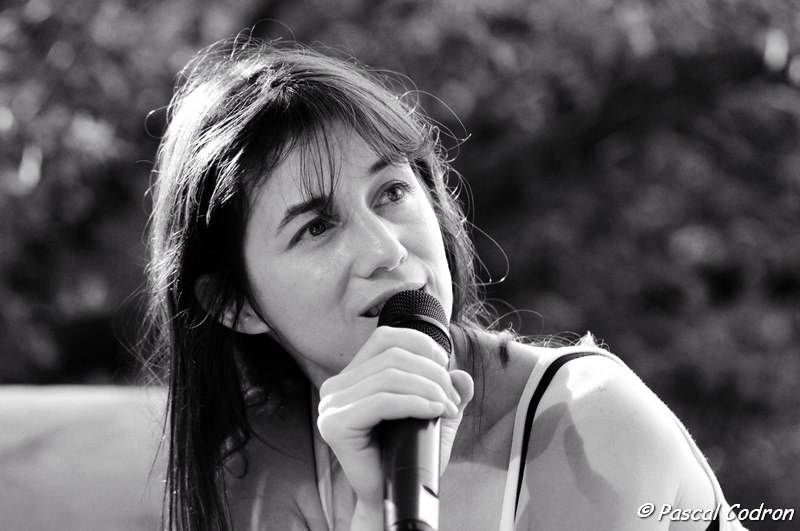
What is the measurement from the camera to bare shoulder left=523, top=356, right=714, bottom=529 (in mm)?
1415

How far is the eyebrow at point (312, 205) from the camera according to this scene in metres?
1.57

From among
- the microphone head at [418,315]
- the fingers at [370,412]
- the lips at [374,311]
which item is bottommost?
the fingers at [370,412]

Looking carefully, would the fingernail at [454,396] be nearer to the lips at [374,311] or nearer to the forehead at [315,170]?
the lips at [374,311]

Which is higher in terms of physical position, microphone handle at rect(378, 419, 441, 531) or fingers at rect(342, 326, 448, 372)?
fingers at rect(342, 326, 448, 372)

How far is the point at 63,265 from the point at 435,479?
10.1 ft

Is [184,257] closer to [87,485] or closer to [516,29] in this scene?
[87,485]

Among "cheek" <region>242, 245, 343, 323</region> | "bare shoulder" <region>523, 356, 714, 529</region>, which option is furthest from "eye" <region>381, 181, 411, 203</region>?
"bare shoulder" <region>523, 356, 714, 529</region>

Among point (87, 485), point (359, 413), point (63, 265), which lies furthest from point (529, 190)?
Result: point (359, 413)

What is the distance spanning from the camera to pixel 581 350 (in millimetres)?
1663

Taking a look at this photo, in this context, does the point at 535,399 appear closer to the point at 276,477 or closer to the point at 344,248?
the point at 344,248

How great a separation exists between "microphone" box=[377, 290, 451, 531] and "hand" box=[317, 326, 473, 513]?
2cm

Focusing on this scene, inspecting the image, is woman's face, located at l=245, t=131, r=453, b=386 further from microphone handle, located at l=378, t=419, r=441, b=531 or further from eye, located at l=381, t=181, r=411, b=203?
microphone handle, located at l=378, t=419, r=441, b=531

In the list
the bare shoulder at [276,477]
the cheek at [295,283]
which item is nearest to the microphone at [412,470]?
the cheek at [295,283]

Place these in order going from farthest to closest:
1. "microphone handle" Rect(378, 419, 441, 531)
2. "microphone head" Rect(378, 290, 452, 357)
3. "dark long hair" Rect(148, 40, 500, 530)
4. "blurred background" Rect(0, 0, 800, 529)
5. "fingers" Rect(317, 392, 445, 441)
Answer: "blurred background" Rect(0, 0, 800, 529)
"dark long hair" Rect(148, 40, 500, 530)
"microphone head" Rect(378, 290, 452, 357)
"fingers" Rect(317, 392, 445, 441)
"microphone handle" Rect(378, 419, 441, 531)
